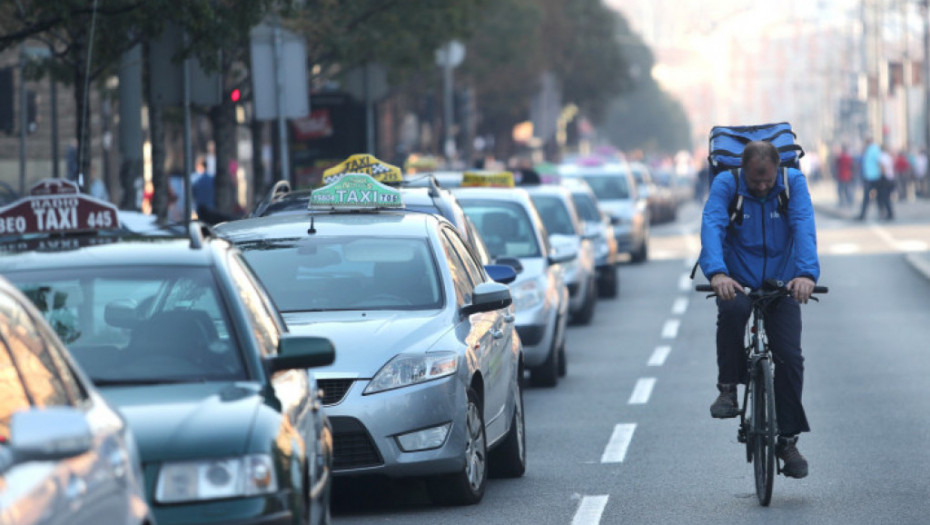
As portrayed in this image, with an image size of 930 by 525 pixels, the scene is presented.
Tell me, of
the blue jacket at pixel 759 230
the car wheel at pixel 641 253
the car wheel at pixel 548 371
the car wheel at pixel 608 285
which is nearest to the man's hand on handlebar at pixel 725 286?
the blue jacket at pixel 759 230

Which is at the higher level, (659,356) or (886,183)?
(886,183)

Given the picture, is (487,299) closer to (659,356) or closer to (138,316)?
(138,316)

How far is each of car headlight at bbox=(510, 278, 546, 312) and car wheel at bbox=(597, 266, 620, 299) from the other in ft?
30.5

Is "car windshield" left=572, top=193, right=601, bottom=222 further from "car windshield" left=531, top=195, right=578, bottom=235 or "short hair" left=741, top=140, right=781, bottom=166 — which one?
"short hair" left=741, top=140, right=781, bottom=166

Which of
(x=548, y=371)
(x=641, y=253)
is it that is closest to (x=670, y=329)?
(x=548, y=371)

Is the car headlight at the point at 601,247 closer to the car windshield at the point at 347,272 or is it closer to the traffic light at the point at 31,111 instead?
the traffic light at the point at 31,111

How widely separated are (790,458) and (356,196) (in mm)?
3232

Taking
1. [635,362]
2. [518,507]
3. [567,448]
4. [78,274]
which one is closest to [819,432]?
[567,448]

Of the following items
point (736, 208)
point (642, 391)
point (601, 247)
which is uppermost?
point (736, 208)

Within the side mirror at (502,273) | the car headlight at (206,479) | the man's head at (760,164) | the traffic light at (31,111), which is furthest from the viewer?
the traffic light at (31,111)

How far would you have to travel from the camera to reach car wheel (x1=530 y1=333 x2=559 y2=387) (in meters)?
15.2

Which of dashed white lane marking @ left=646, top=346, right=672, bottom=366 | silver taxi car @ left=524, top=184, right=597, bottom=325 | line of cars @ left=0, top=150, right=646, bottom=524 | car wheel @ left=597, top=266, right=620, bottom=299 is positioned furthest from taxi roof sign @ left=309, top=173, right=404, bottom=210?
car wheel @ left=597, top=266, right=620, bottom=299

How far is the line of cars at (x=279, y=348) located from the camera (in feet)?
18.6

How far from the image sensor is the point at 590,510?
30.3 feet
